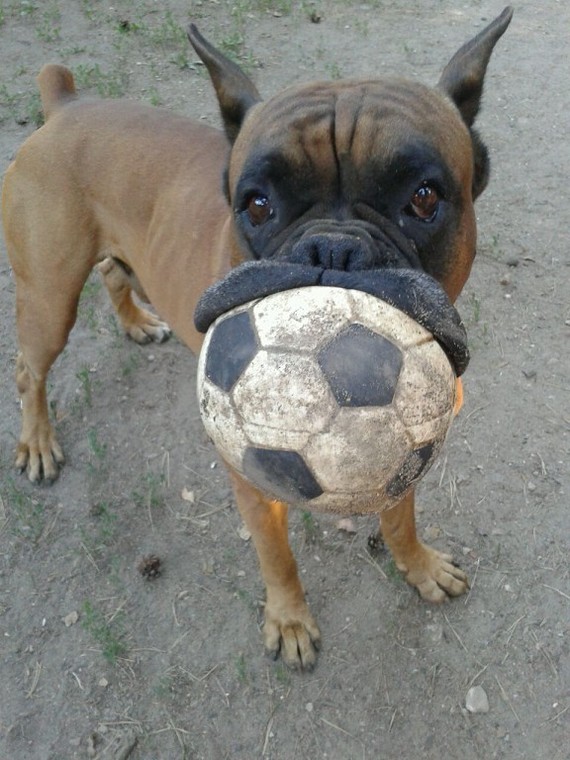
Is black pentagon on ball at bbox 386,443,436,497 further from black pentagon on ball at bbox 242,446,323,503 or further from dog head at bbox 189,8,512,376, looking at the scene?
dog head at bbox 189,8,512,376

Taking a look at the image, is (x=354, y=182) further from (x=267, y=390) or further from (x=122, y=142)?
(x=122, y=142)

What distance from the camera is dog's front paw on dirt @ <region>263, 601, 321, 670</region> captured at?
294 cm

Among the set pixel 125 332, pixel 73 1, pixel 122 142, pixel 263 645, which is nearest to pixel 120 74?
pixel 73 1

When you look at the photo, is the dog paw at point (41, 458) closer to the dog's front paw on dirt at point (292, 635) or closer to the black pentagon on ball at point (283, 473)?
the dog's front paw on dirt at point (292, 635)

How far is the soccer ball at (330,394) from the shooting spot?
1548 mm

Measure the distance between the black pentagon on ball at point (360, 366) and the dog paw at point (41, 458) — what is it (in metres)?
2.54

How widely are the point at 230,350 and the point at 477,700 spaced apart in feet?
6.22

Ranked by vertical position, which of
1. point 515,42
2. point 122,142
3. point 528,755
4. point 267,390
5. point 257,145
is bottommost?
point 528,755

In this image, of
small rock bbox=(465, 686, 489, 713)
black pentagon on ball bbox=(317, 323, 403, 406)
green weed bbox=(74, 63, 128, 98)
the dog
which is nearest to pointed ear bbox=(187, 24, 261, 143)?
the dog

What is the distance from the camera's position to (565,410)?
375 cm

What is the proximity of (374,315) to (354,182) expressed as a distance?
1.80 feet

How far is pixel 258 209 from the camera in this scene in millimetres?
2121

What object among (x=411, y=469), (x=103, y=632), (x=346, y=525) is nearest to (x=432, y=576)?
(x=346, y=525)

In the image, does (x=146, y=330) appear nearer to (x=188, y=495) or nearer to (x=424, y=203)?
(x=188, y=495)
